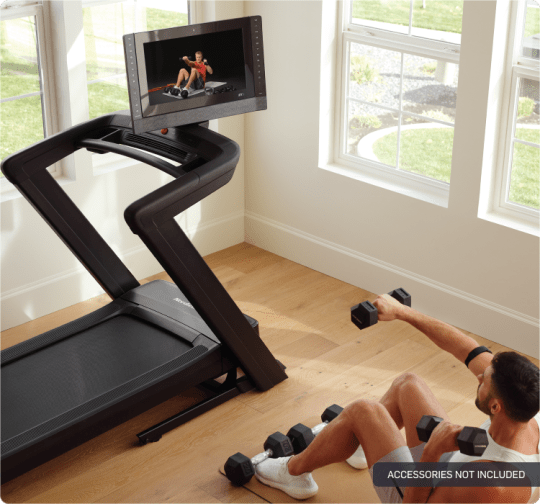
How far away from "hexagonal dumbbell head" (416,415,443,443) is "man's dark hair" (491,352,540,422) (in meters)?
0.30

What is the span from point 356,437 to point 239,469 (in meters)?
0.52

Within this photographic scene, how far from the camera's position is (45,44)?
3.59 m

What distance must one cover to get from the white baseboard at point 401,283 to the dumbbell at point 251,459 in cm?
133

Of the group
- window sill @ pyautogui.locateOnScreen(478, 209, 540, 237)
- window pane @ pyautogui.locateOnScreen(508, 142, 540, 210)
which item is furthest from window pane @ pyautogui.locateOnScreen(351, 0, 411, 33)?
window sill @ pyautogui.locateOnScreen(478, 209, 540, 237)

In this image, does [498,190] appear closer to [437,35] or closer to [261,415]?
[437,35]

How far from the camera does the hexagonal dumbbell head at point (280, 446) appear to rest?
8.87 ft

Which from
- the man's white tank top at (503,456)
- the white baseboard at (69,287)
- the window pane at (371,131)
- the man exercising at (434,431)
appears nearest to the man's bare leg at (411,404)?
the man exercising at (434,431)

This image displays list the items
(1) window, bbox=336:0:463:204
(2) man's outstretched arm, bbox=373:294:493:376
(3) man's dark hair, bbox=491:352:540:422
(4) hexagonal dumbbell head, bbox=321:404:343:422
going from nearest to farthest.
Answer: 1. (3) man's dark hair, bbox=491:352:540:422
2. (2) man's outstretched arm, bbox=373:294:493:376
3. (4) hexagonal dumbbell head, bbox=321:404:343:422
4. (1) window, bbox=336:0:463:204

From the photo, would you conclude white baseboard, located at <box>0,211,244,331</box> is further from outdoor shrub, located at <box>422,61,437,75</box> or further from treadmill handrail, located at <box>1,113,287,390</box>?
outdoor shrub, located at <box>422,61,437,75</box>

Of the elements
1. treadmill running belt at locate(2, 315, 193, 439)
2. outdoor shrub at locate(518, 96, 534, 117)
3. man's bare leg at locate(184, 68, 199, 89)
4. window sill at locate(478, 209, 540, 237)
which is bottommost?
treadmill running belt at locate(2, 315, 193, 439)

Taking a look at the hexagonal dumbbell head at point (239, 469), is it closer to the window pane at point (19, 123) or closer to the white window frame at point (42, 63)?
the white window frame at point (42, 63)

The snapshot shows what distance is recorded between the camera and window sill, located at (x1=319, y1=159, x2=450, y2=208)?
3705 mm

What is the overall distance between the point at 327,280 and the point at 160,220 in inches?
67.5

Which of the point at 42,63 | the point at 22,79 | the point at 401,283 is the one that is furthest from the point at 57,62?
the point at 401,283
